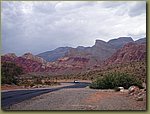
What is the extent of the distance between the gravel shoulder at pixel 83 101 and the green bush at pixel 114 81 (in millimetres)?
148

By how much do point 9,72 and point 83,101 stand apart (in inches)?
58.4

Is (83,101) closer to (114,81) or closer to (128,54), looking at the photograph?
(114,81)

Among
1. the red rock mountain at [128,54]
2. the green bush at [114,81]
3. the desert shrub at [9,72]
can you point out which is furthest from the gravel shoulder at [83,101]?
the red rock mountain at [128,54]

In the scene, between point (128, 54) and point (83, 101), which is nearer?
point (83, 101)

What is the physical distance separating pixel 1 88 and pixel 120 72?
7.56ft

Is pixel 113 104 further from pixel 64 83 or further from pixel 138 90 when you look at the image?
pixel 64 83

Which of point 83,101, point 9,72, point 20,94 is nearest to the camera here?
point 83,101

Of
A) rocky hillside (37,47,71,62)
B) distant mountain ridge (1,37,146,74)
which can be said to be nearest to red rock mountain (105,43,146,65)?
distant mountain ridge (1,37,146,74)

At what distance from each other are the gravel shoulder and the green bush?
148 mm

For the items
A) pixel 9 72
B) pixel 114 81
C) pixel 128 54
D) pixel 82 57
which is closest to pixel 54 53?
pixel 82 57

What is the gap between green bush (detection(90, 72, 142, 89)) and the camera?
25.1 feet

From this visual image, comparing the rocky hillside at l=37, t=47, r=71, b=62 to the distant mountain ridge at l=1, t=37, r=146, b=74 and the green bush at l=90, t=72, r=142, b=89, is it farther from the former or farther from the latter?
the green bush at l=90, t=72, r=142, b=89

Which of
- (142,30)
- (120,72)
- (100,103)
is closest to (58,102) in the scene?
(100,103)

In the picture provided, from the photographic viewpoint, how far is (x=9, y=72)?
7430 millimetres
